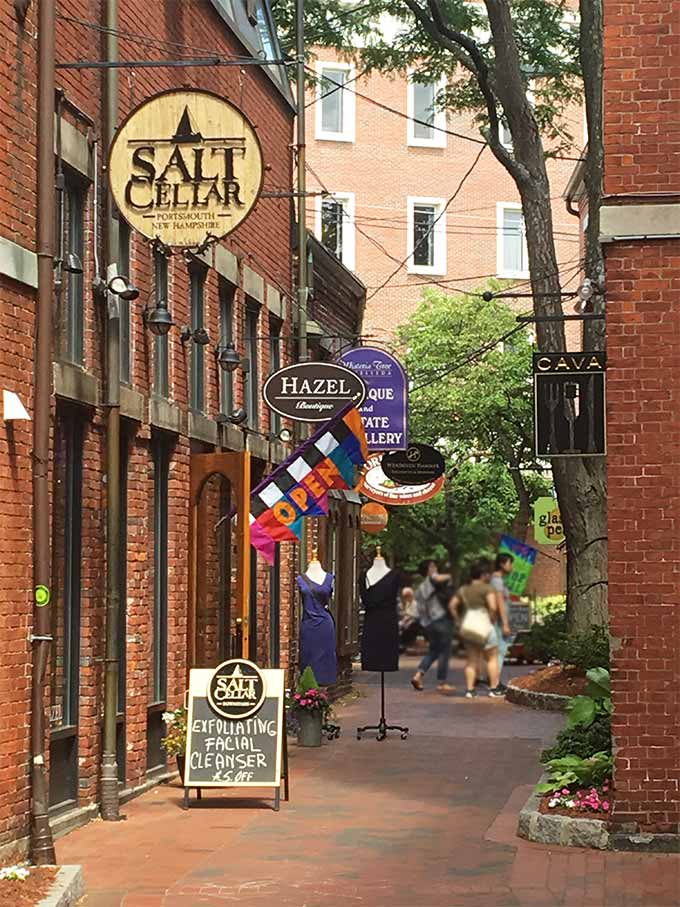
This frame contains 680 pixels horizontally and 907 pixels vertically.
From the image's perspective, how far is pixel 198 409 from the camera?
1745 centimetres

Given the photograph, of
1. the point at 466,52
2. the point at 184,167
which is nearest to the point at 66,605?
the point at 184,167

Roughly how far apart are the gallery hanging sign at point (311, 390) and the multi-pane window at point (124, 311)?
122 inches

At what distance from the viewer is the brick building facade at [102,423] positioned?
11.4 metres

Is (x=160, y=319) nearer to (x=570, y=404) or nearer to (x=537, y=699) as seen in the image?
(x=570, y=404)

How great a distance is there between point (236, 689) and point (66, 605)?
1.56 meters

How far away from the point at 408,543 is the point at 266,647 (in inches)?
914

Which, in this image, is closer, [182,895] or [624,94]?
[182,895]

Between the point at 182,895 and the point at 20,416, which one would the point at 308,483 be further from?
the point at 182,895

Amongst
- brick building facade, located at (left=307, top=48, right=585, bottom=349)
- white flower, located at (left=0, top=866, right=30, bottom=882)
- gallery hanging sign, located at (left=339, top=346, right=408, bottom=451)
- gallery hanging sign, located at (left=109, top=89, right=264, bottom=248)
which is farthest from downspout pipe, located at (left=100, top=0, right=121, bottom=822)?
brick building facade, located at (left=307, top=48, right=585, bottom=349)

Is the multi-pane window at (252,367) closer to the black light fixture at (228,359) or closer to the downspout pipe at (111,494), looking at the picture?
the black light fixture at (228,359)

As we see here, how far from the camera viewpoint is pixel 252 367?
20547 millimetres

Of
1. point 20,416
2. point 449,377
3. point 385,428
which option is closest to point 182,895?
point 20,416

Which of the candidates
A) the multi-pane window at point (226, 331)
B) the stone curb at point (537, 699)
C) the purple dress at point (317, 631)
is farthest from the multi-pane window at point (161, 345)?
the stone curb at point (537, 699)

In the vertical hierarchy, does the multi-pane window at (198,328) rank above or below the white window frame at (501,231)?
below
